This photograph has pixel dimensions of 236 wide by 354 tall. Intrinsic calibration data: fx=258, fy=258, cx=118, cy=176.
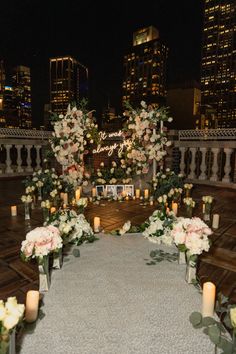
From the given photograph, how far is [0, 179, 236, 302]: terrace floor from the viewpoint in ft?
7.53

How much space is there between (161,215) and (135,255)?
28.8 inches

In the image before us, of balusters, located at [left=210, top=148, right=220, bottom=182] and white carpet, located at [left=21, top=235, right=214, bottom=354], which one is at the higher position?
balusters, located at [left=210, top=148, right=220, bottom=182]

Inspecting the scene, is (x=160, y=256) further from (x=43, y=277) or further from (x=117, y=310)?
(x=43, y=277)

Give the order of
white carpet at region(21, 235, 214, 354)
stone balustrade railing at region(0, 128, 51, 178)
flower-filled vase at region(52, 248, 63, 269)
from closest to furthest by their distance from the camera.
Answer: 1. white carpet at region(21, 235, 214, 354)
2. flower-filled vase at region(52, 248, 63, 269)
3. stone balustrade railing at region(0, 128, 51, 178)

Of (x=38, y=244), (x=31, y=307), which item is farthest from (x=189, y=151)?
(x=31, y=307)

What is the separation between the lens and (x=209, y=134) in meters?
7.43

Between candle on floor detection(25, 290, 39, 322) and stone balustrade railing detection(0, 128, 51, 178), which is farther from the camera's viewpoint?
stone balustrade railing detection(0, 128, 51, 178)

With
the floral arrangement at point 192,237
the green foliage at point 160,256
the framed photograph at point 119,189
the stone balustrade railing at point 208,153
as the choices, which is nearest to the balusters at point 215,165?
the stone balustrade railing at point 208,153

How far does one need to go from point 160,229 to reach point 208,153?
5.53 metres

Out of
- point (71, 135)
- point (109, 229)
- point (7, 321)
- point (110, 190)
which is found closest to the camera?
point (7, 321)

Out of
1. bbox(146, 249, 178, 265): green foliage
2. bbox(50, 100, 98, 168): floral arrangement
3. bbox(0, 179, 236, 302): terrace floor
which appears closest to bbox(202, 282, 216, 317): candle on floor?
bbox(0, 179, 236, 302): terrace floor

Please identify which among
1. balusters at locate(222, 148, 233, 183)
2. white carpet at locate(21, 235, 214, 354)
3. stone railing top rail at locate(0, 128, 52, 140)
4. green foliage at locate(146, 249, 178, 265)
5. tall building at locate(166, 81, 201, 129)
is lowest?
white carpet at locate(21, 235, 214, 354)

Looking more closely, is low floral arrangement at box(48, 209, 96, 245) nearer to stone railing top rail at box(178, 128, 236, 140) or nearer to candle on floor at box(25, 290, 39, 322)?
candle on floor at box(25, 290, 39, 322)

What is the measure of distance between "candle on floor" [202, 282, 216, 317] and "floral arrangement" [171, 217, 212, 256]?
0.40 metres
